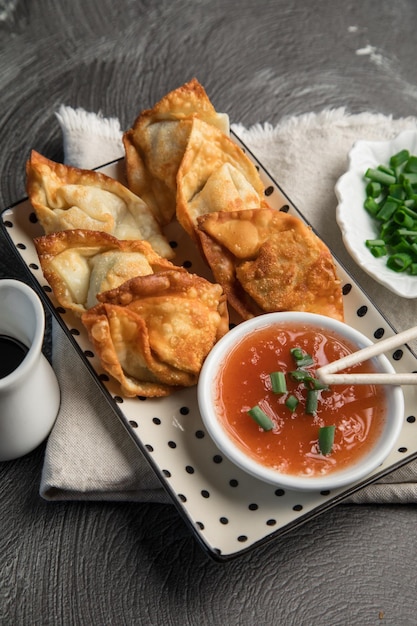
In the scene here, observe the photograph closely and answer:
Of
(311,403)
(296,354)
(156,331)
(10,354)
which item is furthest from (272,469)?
(10,354)

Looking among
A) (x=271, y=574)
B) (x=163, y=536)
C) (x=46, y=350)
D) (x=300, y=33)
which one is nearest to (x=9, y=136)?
(x=46, y=350)

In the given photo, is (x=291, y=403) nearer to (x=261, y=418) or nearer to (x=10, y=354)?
(x=261, y=418)

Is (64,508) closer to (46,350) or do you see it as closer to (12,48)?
(46,350)

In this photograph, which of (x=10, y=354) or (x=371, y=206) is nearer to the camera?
(x=10, y=354)

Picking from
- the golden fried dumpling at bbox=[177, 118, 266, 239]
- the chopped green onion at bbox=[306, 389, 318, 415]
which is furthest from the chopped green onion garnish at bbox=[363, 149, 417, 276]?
the chopped green onion at bbox=[306, 389, 318, 415]

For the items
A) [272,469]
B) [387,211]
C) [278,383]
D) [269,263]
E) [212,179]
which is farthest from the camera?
[387,211]

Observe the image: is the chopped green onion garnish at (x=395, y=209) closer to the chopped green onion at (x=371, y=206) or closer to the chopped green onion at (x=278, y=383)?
the chopped green onion at (x=371, y=206)
